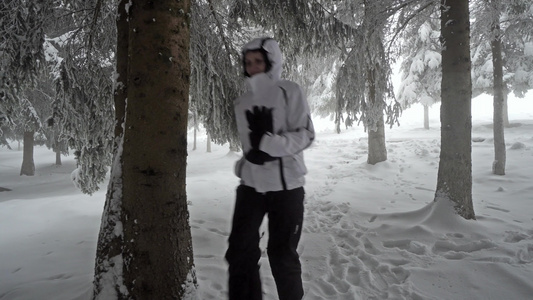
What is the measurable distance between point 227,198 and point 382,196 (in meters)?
3.73

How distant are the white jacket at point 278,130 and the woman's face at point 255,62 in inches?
1.7

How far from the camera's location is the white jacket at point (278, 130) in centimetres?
194

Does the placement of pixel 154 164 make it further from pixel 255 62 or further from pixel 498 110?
pixel 498 110

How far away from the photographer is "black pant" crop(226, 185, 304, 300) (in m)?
1.99

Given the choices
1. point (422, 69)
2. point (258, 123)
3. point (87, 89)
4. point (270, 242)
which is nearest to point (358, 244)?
point (270, 242)

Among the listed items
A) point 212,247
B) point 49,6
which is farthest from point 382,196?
point 49,6

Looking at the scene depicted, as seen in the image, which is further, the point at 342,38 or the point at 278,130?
the point at 342,38

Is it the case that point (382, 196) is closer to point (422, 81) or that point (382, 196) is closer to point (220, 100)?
point (220, 100)

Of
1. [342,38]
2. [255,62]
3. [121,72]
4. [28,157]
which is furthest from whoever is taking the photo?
[28,157]

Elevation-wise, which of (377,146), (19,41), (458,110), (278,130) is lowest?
(377,146)

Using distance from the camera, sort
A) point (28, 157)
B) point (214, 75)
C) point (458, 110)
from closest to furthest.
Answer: point (214, 75) → point (458, 110) → point (28, 157)

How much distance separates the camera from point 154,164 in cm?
187

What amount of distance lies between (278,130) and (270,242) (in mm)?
837

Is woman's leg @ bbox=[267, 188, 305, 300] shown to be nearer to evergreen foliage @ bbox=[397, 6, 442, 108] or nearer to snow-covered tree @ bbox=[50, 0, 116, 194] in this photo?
snow-covered tree @ bbox=[50, 0, 116, 194]
